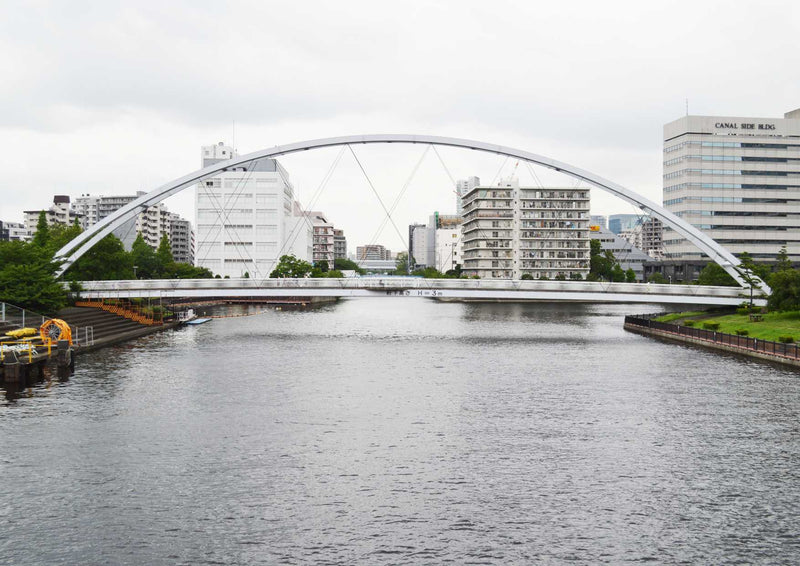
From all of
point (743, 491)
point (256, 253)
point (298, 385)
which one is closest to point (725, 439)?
point (743, 491)

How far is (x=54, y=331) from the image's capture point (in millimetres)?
44594

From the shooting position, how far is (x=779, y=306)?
60.5 m

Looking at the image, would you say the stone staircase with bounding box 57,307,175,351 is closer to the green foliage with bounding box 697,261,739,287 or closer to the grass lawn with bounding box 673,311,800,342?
the grass lawn with bounding box 673,311,800,342

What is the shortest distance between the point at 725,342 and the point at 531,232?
116m

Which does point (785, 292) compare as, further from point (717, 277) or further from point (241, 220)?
point (241, 220)

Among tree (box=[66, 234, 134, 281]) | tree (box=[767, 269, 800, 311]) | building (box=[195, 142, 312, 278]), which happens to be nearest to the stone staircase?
tree (box=[66, 234, 134, 281])

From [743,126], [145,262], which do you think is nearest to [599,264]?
[743,126]

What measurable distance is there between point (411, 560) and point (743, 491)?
36.2ft

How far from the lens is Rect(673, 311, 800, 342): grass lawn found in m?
54.1

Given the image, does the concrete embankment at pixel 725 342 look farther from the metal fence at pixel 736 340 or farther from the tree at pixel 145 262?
the tree at pixel 145 262

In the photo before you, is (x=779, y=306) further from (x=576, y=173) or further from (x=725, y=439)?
(x=725, y=439)

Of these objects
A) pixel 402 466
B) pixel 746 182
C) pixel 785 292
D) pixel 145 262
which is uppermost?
pixel 746 182

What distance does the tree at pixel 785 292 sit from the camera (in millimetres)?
58750

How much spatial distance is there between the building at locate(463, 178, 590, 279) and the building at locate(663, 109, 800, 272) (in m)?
30.7
